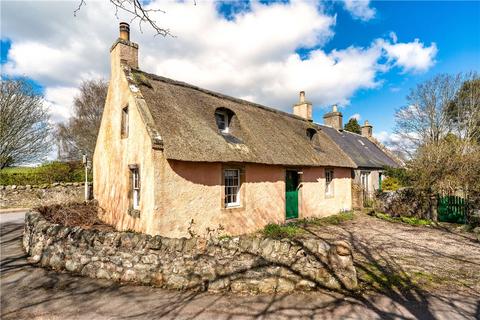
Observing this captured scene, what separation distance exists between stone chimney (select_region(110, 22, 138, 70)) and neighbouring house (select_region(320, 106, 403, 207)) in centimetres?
1504

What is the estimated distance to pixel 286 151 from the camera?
12.6 metres

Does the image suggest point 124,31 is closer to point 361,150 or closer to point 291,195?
point 291,195

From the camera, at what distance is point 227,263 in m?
5.71

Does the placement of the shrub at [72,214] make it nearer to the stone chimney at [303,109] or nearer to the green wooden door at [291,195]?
the green wooden door at [291,195]

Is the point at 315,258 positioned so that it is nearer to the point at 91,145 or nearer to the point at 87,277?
the point at 87,277

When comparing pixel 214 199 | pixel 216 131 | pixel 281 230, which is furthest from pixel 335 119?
pixel 214 199

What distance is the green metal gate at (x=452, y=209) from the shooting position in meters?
12.5

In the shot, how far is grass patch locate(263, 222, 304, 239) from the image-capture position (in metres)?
9.89

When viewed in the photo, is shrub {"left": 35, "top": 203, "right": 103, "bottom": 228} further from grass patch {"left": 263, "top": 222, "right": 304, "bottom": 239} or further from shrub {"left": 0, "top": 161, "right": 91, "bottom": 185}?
shrub {"left": 0, "top": 161, "right": 91, "bottom": 185}

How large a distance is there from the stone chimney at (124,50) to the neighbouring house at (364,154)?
15038 millimetres

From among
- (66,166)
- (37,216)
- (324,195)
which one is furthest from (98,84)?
(324,195)

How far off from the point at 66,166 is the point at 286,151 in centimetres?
1971

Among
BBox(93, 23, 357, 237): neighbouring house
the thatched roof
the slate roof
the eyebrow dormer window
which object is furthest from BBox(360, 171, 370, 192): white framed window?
BBox(93, 23, 357, 237): neighbouring house

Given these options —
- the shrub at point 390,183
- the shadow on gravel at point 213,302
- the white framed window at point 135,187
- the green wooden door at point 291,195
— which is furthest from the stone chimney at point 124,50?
the shrub at point 390,183
